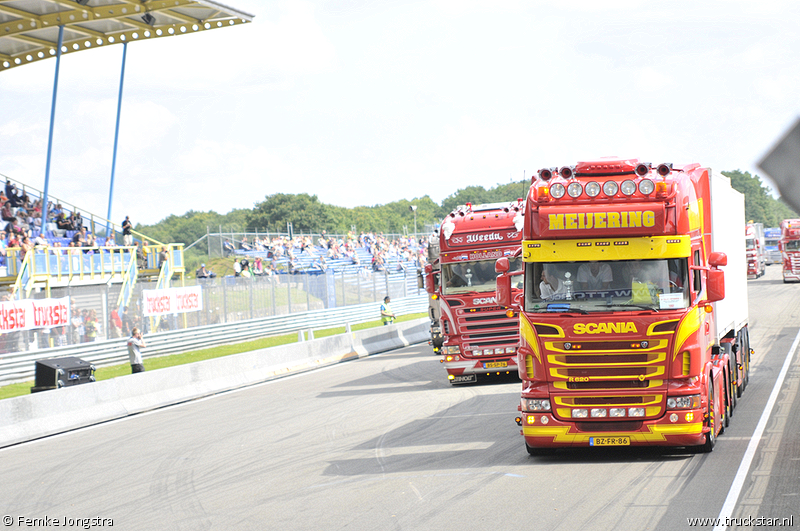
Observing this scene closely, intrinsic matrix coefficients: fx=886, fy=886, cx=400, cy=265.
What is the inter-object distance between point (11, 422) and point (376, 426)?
6.07 m

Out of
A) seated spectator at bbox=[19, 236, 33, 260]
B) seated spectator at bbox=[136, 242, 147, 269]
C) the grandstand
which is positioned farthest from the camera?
seated spectator at bbox=[136, 242, 147, 269]

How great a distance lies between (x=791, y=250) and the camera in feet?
168

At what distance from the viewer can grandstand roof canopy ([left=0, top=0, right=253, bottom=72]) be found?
103 feet

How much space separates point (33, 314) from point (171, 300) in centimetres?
637

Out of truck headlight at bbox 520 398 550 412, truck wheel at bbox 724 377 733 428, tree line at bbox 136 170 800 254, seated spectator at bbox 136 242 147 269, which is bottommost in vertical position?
truck wheel at bbox 724 377 733 428

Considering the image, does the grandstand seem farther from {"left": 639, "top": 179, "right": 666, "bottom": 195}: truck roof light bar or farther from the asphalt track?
{"left": 639, "top": 179, "right": 666, "bottom": 195}: truck roof light bar

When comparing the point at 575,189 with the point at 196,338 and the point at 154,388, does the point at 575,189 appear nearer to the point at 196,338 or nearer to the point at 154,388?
the point at 154,388

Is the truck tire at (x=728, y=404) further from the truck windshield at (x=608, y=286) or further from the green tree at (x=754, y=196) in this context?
the green tree at (x=754, y=196)

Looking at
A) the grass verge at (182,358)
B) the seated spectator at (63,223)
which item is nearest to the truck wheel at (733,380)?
the grass verge at (182,358)

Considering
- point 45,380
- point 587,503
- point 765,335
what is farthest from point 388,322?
point 587,503

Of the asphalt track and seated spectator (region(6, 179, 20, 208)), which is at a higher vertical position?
seated spectator (region(6, 179, 20, 208))

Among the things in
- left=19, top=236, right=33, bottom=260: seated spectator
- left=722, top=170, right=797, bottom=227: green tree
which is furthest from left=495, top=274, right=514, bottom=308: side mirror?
left=722, top=170, right=797, bottom=227: green tree

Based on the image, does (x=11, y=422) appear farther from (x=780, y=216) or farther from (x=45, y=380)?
(x=780, y=216)

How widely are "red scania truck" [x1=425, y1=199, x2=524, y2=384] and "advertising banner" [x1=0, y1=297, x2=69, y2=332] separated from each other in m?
10.9
